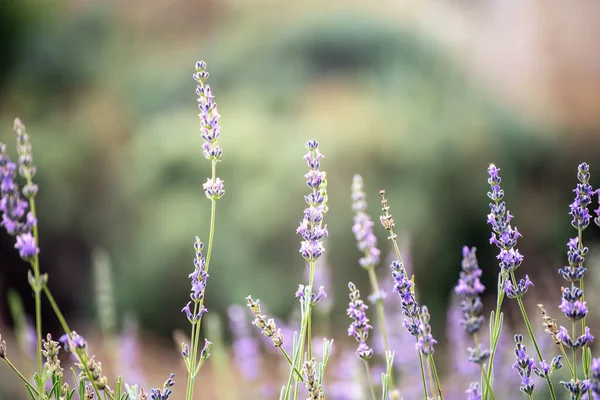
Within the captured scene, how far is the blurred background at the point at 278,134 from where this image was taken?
2.53m

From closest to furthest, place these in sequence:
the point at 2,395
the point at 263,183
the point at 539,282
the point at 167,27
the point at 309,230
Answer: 1. the point at 309,230
2. the point at 2,395
3. the point at 263,183
4. the point at 539,282
5. the point at 167,27

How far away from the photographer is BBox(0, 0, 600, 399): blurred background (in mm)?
2531

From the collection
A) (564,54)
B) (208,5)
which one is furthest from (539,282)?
(208,5)

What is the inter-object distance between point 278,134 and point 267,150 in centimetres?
9

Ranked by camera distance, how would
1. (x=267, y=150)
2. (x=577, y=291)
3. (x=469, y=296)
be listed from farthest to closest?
(x=267, y=150) < (x=577, y=291) < (x=469, y=296)

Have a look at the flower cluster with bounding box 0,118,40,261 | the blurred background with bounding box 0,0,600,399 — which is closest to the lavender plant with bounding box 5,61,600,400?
the flower cluster with bounding box 0,118,40,261

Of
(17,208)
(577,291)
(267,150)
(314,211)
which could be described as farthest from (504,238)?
(267,150)

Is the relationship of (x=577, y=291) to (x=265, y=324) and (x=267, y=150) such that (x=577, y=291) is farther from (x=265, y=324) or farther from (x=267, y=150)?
(x=267, y=150)

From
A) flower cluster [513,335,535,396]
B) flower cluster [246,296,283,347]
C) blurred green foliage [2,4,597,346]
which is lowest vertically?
flower cluster [513,335,535,396]

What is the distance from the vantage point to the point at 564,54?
2.80 meters

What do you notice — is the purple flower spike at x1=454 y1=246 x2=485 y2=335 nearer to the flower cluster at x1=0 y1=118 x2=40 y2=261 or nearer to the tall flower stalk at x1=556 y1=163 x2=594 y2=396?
the tall flower stalk at x1=556 y1=163 x2=594 y2=396

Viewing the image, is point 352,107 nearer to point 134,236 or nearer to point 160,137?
point 160,137

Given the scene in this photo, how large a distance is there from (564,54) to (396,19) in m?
0.77

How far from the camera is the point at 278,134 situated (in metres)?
2.65
